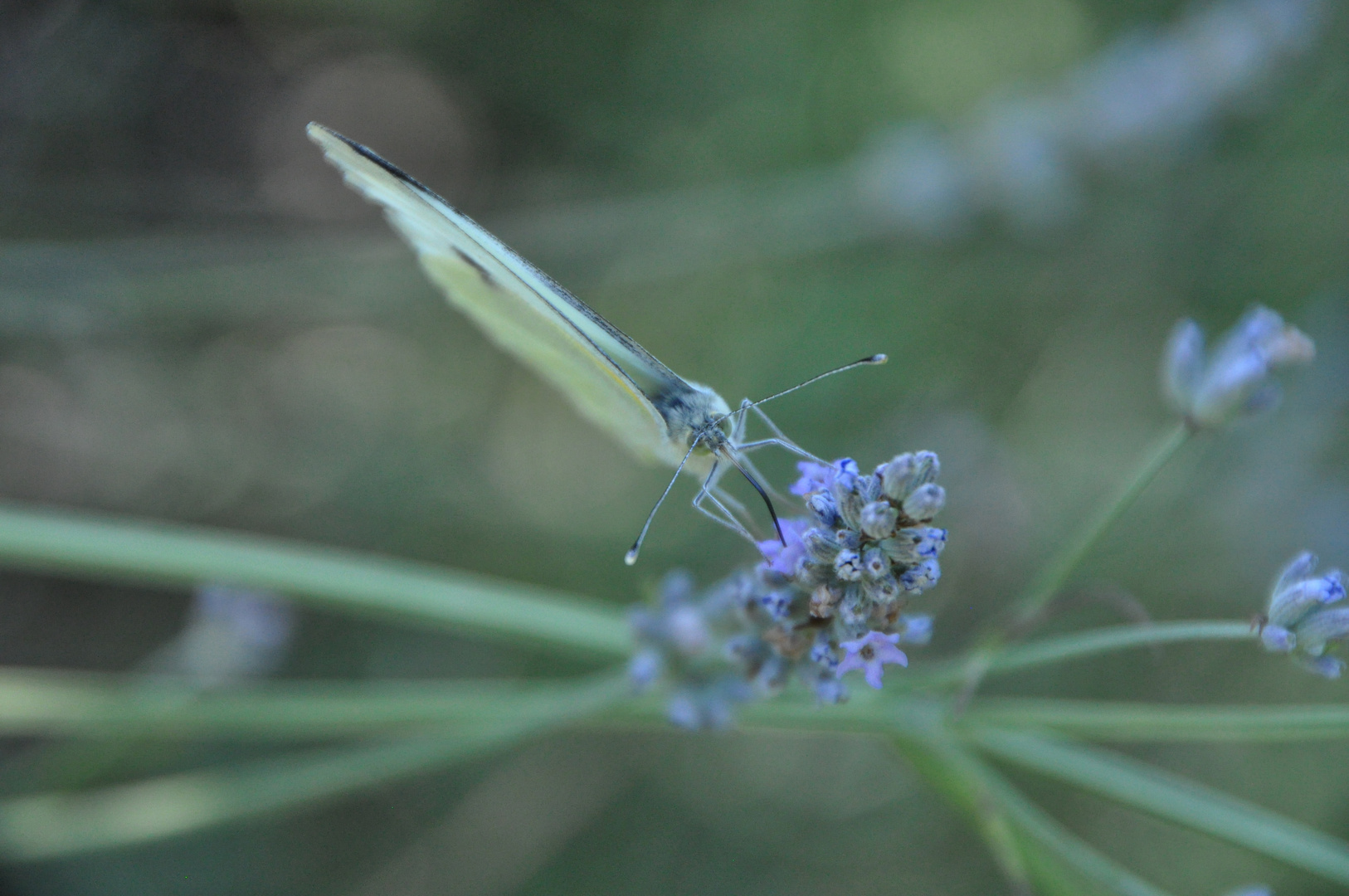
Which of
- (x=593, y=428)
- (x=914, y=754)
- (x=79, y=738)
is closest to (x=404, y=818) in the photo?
(x=79, y=738)

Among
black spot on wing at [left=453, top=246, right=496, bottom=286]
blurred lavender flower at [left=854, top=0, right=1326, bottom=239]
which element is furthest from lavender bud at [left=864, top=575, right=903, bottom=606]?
blurred lavender flower at [left=854, top=0, right=1326, bottom=239]

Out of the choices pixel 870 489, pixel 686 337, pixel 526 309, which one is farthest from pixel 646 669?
pixel 686 337

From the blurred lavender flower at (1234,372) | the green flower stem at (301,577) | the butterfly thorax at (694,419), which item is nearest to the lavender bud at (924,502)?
the butterfly thorax at (694,419)

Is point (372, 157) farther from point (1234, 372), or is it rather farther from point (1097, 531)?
point (1234, 372)

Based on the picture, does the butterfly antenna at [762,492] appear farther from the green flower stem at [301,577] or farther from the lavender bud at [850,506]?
the green flower stem at [301,577]

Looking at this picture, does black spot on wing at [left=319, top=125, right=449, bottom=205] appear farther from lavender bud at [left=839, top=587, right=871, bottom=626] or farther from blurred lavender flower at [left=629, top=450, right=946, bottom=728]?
lavender bud at [left=839, top=587, right=871, bottom=626]

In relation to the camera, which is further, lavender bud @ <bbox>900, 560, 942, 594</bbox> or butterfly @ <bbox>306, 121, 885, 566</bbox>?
butterfly @ <bbox>306, 121, 885, 566</bbox>

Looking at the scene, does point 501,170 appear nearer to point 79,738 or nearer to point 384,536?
point 384,536
